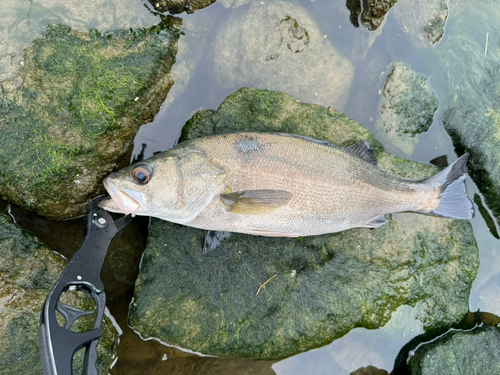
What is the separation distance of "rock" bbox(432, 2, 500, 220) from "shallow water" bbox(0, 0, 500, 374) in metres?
0.08

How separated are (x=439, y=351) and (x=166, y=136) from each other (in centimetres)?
392

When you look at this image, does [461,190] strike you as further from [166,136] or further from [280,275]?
[166,136]

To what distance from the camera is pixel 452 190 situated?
353 cm

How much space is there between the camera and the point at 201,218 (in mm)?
3211

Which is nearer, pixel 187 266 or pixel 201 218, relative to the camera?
pixel 201 218

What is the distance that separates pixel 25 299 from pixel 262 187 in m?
2.56

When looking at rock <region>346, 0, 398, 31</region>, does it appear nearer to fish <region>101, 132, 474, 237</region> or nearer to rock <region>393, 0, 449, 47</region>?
rock <region>393, 0, 449, 47</region>

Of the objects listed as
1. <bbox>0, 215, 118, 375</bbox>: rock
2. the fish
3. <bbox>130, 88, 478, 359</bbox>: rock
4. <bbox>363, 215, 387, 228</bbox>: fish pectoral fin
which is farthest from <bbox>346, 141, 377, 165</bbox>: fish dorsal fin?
<bbox>0, 215, 118, 375</bbox>: rock

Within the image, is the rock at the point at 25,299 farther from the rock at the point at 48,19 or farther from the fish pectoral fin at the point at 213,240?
the rock at the point at 48,19

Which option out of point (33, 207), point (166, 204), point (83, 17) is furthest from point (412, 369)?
point (83, 17)

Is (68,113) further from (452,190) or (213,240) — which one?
(452,190)

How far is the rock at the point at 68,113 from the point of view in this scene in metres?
3.38

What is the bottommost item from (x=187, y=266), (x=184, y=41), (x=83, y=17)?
(x=187, y=266)

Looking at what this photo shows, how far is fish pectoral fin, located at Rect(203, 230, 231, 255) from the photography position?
3.57 metres
